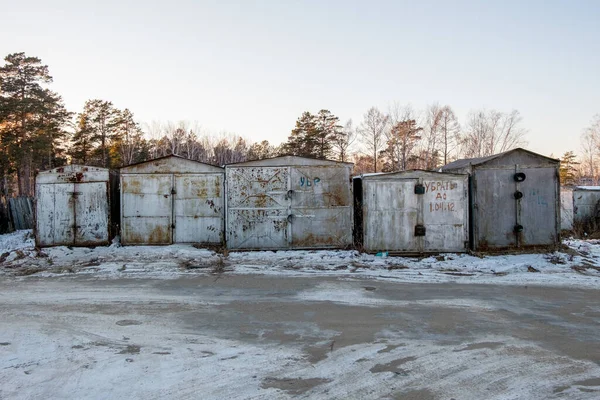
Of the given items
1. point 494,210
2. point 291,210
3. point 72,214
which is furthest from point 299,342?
point 72,214

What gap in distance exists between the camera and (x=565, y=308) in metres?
6.04

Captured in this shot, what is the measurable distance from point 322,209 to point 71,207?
6861mm

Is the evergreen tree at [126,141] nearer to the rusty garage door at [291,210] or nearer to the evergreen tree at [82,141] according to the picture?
the evergreen tree at [82,141]

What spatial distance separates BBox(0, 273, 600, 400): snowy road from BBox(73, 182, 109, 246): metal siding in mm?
4053

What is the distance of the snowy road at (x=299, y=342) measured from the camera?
3.54 m

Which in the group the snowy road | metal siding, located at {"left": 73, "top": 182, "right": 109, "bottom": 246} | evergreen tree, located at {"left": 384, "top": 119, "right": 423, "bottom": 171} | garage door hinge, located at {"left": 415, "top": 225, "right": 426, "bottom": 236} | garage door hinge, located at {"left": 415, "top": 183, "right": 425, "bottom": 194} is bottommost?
the snowy road

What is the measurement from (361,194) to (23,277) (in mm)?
8019

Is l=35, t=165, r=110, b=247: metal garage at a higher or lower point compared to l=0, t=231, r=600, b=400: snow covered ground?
higher

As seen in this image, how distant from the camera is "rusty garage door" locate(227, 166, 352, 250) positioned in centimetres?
1114

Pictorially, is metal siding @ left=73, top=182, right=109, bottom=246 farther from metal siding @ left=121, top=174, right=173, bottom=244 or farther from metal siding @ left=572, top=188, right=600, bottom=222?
metal siding @ left=572, top=188, right=600, bottom=222

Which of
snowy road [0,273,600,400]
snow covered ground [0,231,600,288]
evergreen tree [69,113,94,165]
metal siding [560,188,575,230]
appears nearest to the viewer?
snowy road [0,273,600,400]

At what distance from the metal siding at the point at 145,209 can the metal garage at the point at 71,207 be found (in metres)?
0.57

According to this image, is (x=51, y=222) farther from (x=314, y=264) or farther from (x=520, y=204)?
(x=520, y=204)

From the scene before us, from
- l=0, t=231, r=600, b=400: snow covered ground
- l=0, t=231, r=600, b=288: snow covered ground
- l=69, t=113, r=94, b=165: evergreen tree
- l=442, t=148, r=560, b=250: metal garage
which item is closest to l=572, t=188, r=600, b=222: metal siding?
l=0, t=231, r=600, b=288: snow covered ground
